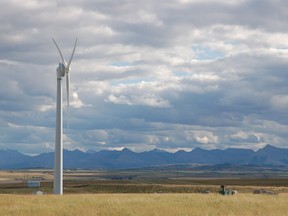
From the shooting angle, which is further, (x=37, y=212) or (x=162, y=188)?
(x=162, y=188)

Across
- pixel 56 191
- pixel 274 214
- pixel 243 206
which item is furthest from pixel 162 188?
pixel 274 214

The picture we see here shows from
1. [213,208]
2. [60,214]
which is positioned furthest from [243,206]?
[60,214]

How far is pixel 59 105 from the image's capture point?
59719 mm

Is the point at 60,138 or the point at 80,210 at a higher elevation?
the point at 60,138

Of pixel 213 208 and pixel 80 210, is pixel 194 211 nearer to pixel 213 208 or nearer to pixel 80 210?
pixel 213 208

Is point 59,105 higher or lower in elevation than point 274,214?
higher

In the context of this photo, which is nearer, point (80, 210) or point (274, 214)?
point (274, 214)

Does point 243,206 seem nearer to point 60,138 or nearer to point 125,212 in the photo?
point 125,212

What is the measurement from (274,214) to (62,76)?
38.4 metres

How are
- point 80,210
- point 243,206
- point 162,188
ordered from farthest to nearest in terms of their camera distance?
point 162,188, point 243,206, point 80,210

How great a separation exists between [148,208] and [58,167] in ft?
90.5

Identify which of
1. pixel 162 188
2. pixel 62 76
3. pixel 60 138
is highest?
pixel 62 76

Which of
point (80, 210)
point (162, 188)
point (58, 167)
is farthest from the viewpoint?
point (162, 188)

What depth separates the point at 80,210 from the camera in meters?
31.4
